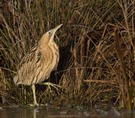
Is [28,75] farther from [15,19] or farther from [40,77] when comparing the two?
[15,19]

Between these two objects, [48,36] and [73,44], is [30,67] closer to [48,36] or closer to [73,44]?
[48,36]

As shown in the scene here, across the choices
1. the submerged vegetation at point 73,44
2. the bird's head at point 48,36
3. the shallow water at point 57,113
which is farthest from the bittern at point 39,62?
the shallow water at point 57,113

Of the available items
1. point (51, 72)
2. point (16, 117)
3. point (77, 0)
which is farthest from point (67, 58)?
point (16, 117)

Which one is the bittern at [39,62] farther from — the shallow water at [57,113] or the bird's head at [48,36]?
the shallow water at [57,113]

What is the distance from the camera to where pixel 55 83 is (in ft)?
30.0

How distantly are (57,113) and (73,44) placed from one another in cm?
167

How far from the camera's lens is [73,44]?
905 cm

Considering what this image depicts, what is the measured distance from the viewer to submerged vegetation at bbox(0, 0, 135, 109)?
8445 mm

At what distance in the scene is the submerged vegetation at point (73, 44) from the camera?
8.45 metres

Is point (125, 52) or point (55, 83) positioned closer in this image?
point (125, 52)

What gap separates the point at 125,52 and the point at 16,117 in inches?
78.3

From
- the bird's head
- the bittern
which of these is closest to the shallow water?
the bittern

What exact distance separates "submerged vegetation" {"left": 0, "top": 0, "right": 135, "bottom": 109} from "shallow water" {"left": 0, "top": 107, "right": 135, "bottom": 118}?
1.15 feet

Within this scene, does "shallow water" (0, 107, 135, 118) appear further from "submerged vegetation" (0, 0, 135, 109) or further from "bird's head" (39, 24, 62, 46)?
"bird's head" (39, 24, 62, 46)
